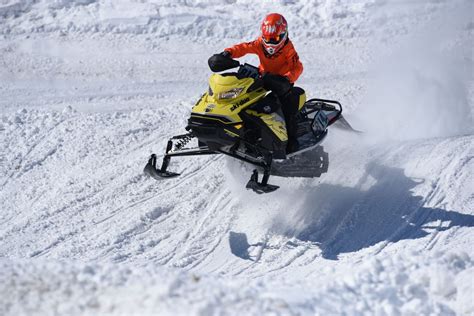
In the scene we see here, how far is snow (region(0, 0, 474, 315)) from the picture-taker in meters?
4.57

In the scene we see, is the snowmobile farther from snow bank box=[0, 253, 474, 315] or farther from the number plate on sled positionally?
snow bank box=[0, 253, 474, 315]

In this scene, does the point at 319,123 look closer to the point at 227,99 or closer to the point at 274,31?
the point at 274,31

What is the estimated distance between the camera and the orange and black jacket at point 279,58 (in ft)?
26.2

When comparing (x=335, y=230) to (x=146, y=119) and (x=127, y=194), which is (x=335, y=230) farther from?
(x=146, y=119)

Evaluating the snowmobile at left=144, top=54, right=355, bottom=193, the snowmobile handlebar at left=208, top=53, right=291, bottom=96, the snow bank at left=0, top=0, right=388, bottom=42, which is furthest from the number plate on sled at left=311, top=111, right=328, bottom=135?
the snow bank at left=0, top=0, right=388, bottom=42

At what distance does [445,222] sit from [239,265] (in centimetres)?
245

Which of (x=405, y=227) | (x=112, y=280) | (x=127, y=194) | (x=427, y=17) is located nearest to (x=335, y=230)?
(x=405, y=227)

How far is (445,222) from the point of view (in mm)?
7336

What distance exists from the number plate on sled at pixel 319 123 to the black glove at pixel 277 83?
1.02 metres

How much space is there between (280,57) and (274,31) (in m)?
0.44

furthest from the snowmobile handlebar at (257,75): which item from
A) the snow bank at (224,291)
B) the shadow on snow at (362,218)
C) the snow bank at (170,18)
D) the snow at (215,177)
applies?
the snow bank at (170,18)

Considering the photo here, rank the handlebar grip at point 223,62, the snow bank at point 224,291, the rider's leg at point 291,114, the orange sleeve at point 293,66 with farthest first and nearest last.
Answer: the orange sleeve at point 293,66 → the rider's leg at point 291,114 → the handlebar grip at point 223,62 → the snow bank at point 224,291

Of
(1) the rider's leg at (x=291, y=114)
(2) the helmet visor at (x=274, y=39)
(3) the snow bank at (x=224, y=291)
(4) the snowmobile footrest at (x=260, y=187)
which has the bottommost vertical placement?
(4) the snowmobile footrest at (x=260, y=187)

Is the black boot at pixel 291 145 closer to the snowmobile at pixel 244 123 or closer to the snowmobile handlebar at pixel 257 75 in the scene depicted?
the snowmobile at pixel 244 123
